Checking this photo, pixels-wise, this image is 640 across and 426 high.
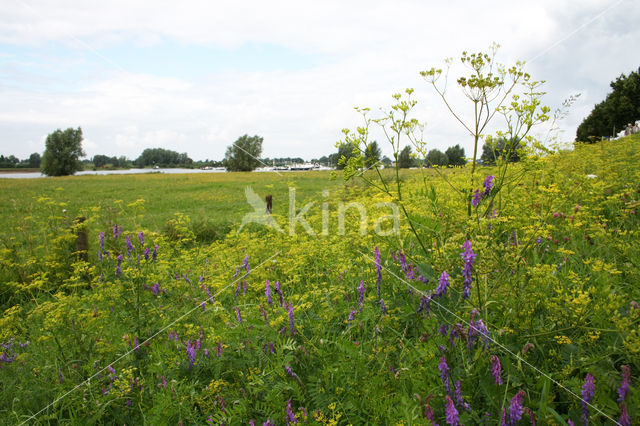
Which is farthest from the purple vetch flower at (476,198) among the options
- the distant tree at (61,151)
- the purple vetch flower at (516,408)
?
the distant tree at (61,151)

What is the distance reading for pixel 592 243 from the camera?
4.04 meters

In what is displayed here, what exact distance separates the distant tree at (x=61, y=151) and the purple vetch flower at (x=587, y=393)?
47.3 m

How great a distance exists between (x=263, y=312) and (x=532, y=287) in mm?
1977

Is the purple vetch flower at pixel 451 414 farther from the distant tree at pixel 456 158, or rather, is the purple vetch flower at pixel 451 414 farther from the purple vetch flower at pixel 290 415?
the distant tree at pixel 456 158

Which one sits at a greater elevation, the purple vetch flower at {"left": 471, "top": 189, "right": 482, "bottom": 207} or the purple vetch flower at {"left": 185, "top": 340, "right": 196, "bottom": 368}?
the purple vetch flower at {"left": 471, "top": 189, "right": 482, "bottom": 207}

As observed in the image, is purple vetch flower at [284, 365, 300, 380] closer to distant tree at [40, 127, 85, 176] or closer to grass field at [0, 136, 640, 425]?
grass field at [0, 136, 640, 425]

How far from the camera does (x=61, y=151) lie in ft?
135

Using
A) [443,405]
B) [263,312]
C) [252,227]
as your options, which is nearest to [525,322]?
[443,405]

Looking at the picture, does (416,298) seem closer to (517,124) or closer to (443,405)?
(443,405)

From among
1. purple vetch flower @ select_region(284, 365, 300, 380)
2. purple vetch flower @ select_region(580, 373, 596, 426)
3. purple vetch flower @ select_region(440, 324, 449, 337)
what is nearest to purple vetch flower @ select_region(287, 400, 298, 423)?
purple vetch flower @ select_region(284, 365, 300, 380)

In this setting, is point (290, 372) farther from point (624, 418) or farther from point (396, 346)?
point (624, 418)

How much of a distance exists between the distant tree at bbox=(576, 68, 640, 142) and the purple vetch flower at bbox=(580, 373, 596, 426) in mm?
36538

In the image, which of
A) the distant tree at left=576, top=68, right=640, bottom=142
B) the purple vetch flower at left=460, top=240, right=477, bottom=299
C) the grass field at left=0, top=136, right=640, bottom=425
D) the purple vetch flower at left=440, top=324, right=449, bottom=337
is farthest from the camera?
the distant tree at left=576, top=68, right=640, bottom=142

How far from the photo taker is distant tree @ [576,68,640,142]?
107ft
